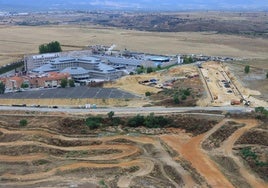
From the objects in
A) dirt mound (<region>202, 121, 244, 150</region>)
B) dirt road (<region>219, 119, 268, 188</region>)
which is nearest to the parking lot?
Answer: dirt road (<region>219, 119, 268, 188</region>)

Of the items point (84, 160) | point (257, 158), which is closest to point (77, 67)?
point (84, 160)

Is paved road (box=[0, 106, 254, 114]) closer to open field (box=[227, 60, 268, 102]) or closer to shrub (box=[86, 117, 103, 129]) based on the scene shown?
shrub (box=[86, 117, 103, 129])

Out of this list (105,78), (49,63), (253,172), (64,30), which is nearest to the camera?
(253,172)

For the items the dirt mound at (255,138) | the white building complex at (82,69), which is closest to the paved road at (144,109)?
the dirt mound at (255,138)

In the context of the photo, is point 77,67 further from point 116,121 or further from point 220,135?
point 220,135

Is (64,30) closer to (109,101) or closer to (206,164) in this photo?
(109,101)

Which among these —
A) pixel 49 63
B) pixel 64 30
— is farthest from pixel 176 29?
pixel 49 63
